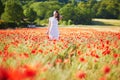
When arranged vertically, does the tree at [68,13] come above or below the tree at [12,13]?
below

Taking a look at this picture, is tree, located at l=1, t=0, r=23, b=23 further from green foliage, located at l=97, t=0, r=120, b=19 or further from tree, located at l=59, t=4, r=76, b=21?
green foliage, located at l=97, t=0, r=120, b=19

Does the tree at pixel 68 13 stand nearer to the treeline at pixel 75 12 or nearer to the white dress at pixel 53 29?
the treeline at pixel 75 12

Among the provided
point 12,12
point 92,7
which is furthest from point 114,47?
point 92,7

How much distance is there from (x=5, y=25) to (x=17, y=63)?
142 ft

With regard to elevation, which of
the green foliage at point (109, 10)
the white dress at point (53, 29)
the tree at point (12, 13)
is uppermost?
the white dress at point (53, 29)

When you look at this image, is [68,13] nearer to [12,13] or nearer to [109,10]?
[109,10]

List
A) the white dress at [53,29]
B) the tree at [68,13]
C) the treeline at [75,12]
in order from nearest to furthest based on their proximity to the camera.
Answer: the white dress at [53,29] < the treeline at [75,12] < the tree at [68,13]

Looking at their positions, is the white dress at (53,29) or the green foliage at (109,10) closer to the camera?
the white dress at (53,29)

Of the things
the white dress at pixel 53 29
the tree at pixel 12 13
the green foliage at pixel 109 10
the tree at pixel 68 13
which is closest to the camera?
the white dress at pixel 53 29

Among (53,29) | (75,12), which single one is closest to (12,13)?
(75,12)

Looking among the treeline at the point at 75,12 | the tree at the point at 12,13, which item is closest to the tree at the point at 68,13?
the treeline at the point at 75,12

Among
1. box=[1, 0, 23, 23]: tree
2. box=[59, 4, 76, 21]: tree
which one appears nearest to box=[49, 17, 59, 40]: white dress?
box=[1, 0, 23, 23]: tree

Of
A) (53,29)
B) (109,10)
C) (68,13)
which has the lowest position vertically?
(109,10)

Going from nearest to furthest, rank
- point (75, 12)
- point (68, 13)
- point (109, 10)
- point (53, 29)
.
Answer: point (53, 29) < point (68, 13) < point (75, 12) < point (109, 10)
